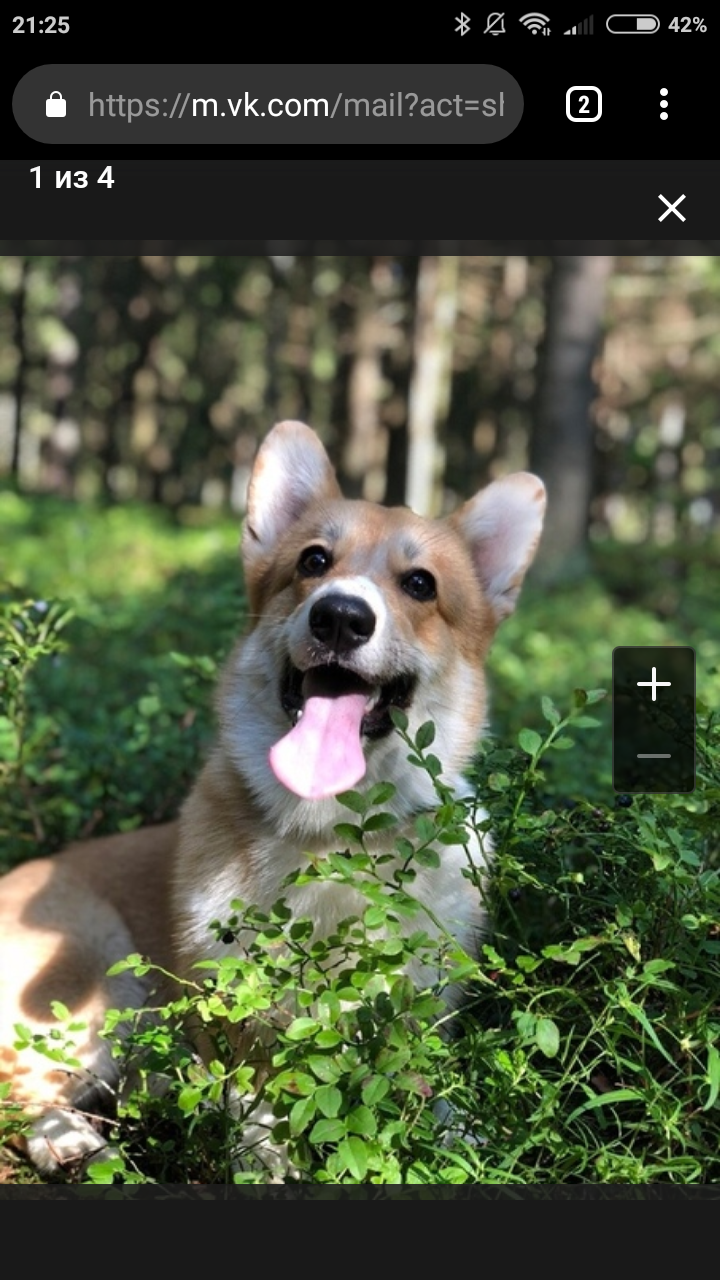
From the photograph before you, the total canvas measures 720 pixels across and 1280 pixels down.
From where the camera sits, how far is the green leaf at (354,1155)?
8.77 ft

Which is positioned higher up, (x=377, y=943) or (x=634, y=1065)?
(x=377, y=943)

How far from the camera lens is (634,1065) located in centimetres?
301

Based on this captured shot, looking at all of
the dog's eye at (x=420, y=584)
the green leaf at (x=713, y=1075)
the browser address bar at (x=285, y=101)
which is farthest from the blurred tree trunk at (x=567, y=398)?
the green leaf at (x=713, y=1075)

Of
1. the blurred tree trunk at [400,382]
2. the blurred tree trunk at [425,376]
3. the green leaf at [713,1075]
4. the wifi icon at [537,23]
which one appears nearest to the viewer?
the green leaf at [713,1075]

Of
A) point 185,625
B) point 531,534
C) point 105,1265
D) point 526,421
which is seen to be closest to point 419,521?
point 531,534

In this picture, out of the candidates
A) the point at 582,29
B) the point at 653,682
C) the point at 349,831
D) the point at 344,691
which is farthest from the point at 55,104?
the point at 653,682

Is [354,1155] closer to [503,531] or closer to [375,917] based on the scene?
[375,917]

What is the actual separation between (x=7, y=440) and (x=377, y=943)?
43379 mm

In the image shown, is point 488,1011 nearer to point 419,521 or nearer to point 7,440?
point 419,521

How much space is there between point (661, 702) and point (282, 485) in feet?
4.90

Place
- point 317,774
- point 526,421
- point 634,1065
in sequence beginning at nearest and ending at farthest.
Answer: point 634,1065 < point 317,774 < point 526,421

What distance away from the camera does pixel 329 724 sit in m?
3.71

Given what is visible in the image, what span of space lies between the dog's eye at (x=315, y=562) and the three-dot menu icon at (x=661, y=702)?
38.1 inches

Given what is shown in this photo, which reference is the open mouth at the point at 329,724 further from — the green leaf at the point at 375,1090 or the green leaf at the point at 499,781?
the green leaf at the point at 375,1090
